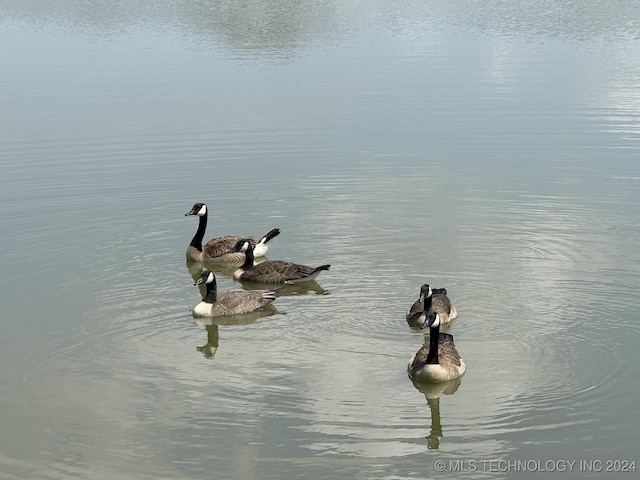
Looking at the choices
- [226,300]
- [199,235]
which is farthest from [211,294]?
[199,235]

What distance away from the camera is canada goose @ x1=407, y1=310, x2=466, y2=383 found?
11.7 m

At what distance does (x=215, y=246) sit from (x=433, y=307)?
498 centimetres

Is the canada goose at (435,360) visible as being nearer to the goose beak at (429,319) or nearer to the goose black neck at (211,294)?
the goose beak at (429,319)

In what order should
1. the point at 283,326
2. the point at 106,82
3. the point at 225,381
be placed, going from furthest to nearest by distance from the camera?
the point at 106,82, the point at 283,326, the point at 225,381

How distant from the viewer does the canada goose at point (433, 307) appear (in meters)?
13.0

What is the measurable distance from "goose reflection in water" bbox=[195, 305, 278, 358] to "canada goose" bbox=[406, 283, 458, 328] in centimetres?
219

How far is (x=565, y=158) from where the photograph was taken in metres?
21.1

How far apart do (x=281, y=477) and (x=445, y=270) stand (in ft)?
20.6

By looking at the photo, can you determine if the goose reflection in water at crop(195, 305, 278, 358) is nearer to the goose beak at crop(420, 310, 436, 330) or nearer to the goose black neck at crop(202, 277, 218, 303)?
the goose black neck at crop(202, 277, 218, 303)

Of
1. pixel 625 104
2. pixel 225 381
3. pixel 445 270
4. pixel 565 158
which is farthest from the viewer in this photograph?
pixel 625 104

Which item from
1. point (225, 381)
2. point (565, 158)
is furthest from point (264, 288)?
point (565, 158)

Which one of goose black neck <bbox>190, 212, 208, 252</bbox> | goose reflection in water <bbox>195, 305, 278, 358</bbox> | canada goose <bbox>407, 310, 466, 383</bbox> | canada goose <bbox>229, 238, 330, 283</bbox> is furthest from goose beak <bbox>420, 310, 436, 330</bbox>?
goose black neck <bbox>190, 212, 208, 252</bbox>

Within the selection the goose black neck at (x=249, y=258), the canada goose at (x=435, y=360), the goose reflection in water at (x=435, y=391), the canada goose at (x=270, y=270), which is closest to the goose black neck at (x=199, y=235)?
the canada goose at (x=270, y=270)

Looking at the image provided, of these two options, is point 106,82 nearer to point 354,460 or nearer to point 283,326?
point 283,326
